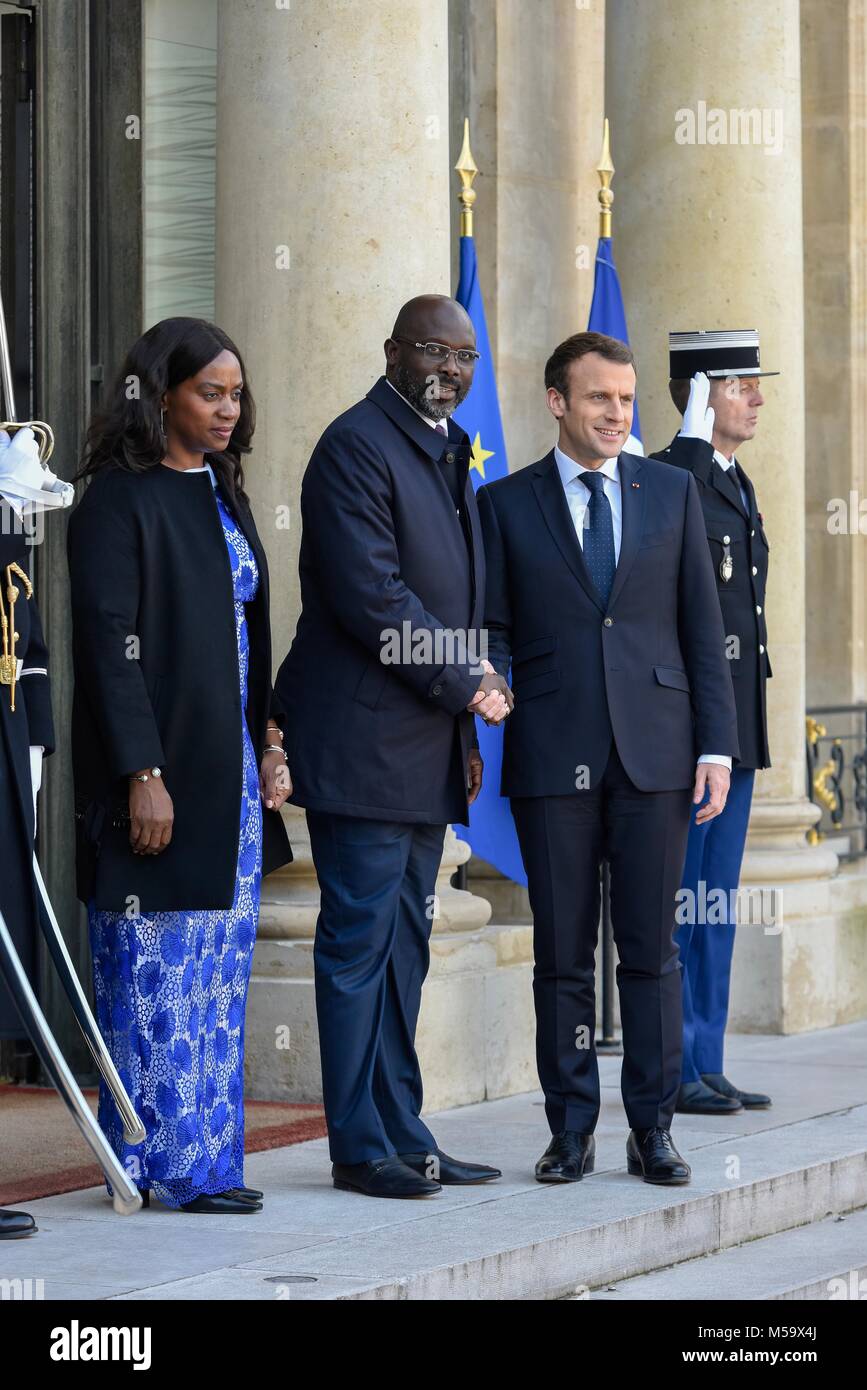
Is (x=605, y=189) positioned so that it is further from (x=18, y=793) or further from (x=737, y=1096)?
(x=18, y=793)

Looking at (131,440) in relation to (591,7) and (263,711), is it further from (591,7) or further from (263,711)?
(591,7)

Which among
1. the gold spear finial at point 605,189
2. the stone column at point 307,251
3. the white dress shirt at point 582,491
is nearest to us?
the white dress shirt at point 582,491

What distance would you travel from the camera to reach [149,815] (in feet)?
18.4

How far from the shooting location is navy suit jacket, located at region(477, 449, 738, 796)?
20.6 feet

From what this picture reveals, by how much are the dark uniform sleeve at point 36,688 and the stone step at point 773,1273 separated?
69.5 inches

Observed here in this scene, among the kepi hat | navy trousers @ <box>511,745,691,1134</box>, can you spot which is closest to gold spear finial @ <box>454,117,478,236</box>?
the kepi hat

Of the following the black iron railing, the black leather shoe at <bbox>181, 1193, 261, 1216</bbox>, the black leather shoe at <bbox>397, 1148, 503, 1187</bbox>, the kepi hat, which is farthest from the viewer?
the black iron railing

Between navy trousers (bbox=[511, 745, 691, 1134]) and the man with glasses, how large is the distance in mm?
307

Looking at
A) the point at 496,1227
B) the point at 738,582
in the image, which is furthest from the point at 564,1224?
the point at 738,582

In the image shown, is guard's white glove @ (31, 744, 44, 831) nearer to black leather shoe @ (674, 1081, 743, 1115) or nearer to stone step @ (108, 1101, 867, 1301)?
stone step @ (108, 1101, 867, 1301)

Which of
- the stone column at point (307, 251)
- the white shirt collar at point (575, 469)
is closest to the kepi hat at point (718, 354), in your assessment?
the stone column at point (307, 251)

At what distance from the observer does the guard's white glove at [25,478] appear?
5.32m

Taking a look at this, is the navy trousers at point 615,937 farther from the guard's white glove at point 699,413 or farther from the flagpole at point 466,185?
the flagpole at point 466,185
